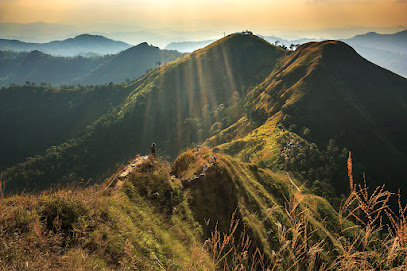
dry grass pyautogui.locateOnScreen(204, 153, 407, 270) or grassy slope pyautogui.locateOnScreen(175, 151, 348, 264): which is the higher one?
dry grass pyautogui.locateOnScreen(204, 153, 407, 270)

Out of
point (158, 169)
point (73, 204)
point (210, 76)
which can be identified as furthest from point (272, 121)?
point (73, 204)

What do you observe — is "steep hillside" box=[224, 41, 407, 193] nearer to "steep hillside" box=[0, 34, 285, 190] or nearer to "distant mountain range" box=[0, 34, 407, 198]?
"distant mountain range" box=[0, 34, 407, 198]

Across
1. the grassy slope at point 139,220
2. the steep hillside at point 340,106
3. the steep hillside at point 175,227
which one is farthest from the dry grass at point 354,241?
the steep hillside at point 340,106

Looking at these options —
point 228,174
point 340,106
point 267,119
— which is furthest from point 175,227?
point 340,106

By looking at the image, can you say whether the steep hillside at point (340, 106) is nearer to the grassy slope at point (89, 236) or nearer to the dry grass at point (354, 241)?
the grassy slope at point (89, 236)

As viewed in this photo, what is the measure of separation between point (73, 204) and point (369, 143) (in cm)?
11475

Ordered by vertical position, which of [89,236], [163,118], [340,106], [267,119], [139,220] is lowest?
[163,118]

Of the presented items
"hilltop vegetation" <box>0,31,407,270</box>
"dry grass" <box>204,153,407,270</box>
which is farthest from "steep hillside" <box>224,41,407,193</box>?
"dry grass" <box>204,153,407,270</box>

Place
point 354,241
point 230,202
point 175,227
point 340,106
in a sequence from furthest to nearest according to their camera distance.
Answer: point 340,106, point 230,202, point 175,227, point 354,241

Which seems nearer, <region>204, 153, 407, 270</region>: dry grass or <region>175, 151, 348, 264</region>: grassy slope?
<region>204, 153, 407, 270</region>: dry grass

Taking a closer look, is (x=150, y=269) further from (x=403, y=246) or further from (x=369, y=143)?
(x=369, y=143)

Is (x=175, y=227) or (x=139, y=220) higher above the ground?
(x=139, y=220)

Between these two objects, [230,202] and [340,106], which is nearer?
[230,202]

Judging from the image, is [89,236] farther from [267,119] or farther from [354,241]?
[267,119]
